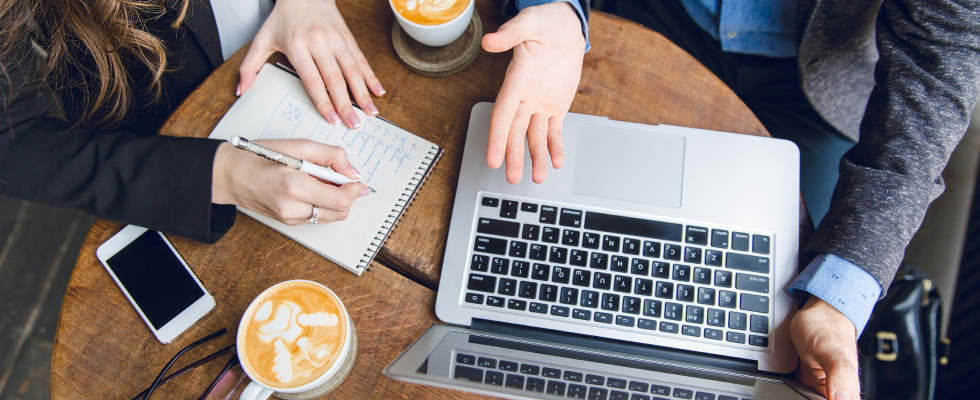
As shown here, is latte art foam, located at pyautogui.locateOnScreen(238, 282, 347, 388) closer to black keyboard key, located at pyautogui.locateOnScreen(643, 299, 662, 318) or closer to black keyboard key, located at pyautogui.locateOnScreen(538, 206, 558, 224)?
black keyboard key, located at pyautogui.locateOnScreen(538, 206, 558, 224)

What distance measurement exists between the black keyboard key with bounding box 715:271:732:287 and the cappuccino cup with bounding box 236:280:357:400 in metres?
0.54

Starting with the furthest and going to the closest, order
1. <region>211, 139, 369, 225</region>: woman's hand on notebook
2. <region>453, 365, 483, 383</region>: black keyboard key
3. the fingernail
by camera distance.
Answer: the fingernail < <region>211, 139, 369, 225</region>: woman's hand on notebook < <region>453, 365, 483, 383</region>: black keyboard key

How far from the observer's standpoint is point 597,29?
2.71 feet

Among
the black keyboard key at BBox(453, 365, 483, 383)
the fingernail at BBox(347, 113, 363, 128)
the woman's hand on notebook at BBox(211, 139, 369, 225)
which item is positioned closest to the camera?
the black keyboard key at BBox(453, 365, 483, 383)

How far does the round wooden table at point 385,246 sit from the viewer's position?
67cm

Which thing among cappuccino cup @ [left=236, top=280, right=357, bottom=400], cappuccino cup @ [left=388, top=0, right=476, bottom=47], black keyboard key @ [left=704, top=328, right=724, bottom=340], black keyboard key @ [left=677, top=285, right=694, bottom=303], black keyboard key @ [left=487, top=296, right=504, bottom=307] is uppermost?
cappuccino cup @ [left=388, top=0, right=476, bottom=47]

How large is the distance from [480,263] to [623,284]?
0.72 ft

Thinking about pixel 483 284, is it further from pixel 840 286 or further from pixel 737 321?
pixel 840 286

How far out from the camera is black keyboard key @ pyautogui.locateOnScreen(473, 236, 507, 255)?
0.71 metres

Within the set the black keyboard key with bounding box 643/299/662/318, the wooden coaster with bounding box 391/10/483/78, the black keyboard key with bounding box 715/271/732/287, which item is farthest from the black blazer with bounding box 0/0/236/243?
the black keyboard key with bounding box 715/271/732/287

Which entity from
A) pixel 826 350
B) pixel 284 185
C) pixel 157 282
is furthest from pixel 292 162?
pixel 826 350

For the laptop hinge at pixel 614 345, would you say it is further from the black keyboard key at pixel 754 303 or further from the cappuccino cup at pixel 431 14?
the cappuccino cup at pixel 431 14

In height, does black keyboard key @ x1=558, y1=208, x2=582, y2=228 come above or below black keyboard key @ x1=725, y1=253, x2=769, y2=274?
below

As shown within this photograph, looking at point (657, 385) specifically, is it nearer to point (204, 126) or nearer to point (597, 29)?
point (597, 29)
